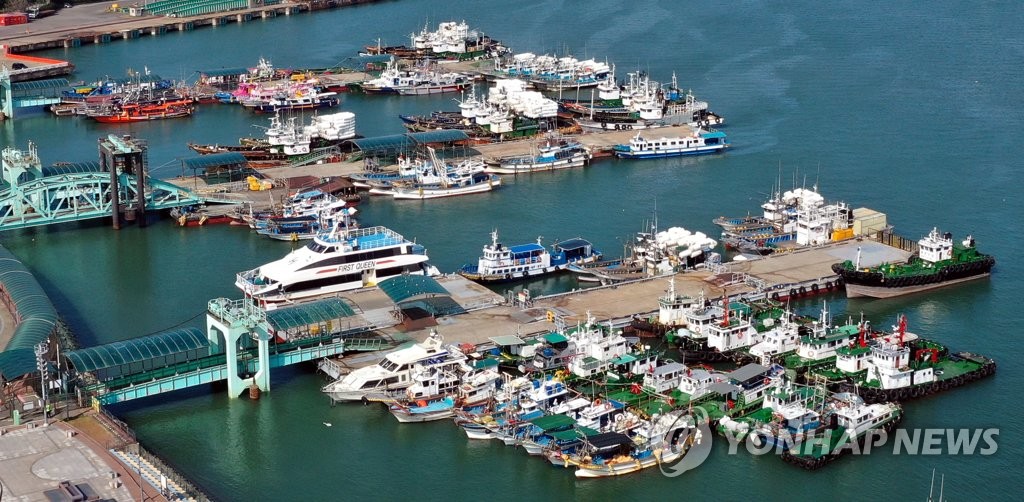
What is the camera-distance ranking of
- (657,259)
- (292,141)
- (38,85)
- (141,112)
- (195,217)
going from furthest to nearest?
(38,85), (141,112), (292,141), (195,217), (657,259)

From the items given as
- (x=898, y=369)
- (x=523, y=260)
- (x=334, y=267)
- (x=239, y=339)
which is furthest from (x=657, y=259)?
(x=239, y=339)

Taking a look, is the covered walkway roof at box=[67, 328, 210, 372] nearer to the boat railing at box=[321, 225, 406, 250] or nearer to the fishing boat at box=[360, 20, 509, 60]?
the boat railing at box=[321, 225, 406, 250]

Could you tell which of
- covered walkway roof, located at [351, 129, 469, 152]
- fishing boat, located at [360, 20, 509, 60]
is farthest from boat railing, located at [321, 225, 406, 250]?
fishing boat, located at [360, 20, 509, 60]

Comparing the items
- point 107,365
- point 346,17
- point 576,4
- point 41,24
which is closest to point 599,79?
point 576,4

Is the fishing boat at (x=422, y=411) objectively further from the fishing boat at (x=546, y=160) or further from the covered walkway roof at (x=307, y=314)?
the fishing boat at (x=546, y=160)

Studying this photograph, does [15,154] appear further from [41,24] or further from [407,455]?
[41,24]

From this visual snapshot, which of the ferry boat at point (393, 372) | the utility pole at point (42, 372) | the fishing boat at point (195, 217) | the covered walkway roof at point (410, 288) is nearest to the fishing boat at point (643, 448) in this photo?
the ferry boat at point (393, 372)

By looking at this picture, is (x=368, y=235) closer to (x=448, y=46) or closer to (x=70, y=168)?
(x=70, y=168)
